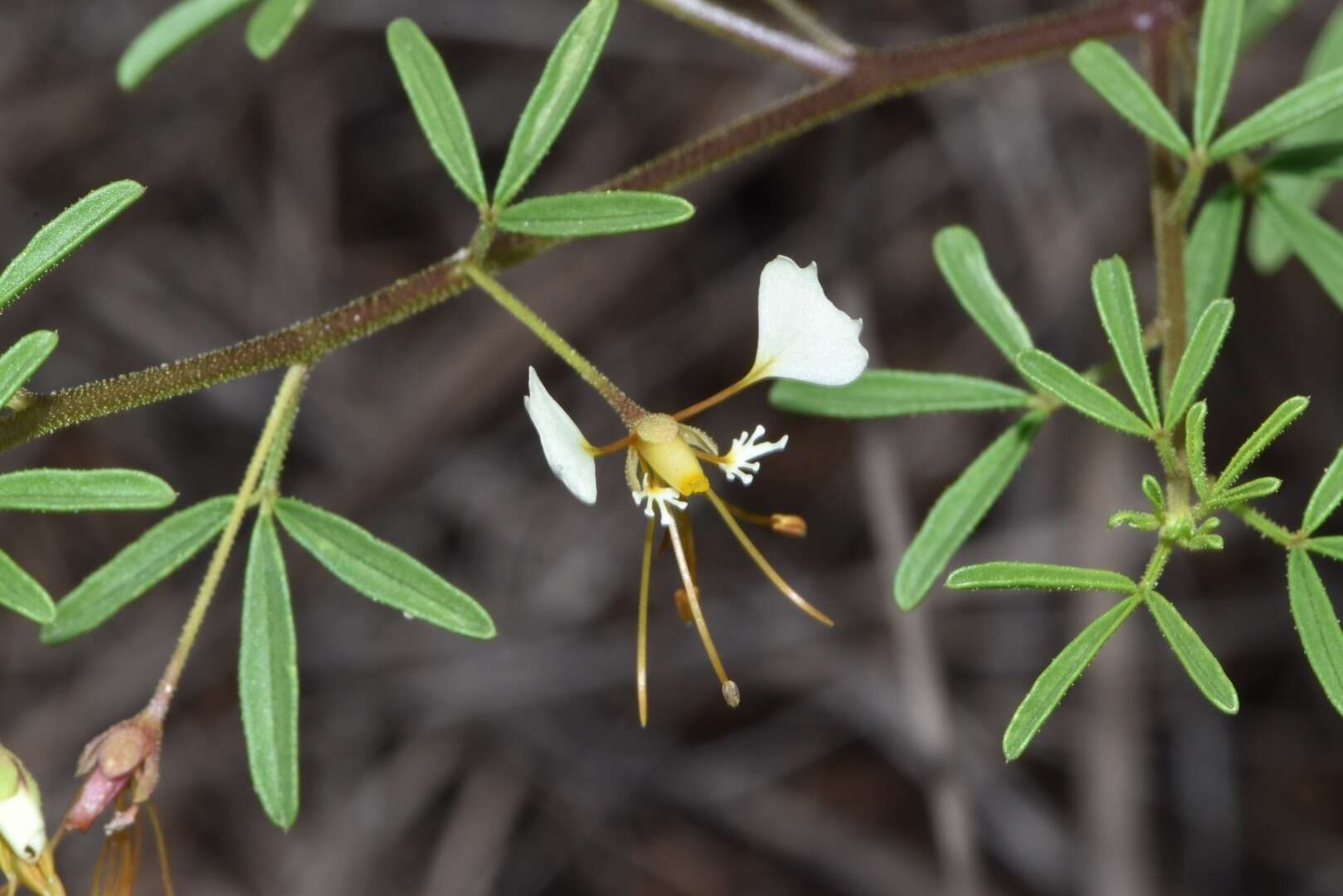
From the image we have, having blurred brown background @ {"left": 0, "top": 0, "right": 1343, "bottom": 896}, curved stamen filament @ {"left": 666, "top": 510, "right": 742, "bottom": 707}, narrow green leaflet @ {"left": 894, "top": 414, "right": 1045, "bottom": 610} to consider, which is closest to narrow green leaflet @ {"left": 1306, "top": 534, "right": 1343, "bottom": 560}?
narrow green leaflet @ {"left": 894, "top": 414, "right": 1045, "bottom": 610}

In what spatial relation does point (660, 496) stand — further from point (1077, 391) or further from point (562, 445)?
point (1077, 391)

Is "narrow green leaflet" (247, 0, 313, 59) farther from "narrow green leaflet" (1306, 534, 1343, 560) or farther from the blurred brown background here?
the blurred brown background

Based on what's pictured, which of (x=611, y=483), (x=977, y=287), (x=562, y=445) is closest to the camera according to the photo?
(x=562, y=445)

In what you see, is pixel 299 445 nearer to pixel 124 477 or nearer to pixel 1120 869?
pixel 1120 869

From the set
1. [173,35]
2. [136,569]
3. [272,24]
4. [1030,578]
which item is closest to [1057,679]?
[1030,578]

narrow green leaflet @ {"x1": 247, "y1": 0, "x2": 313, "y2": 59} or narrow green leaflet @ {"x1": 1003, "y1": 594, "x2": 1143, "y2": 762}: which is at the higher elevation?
narrow green leaflet @ {"x1": 247, "y1": 0, "x2": 313, "y2": 59}

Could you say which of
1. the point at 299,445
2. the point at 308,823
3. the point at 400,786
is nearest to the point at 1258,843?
the point at 400,786

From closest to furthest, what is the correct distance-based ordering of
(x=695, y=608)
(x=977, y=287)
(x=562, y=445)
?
1. (x=562, y=445)
2. (x=695, y=608)
3. (x=977, y=287)
